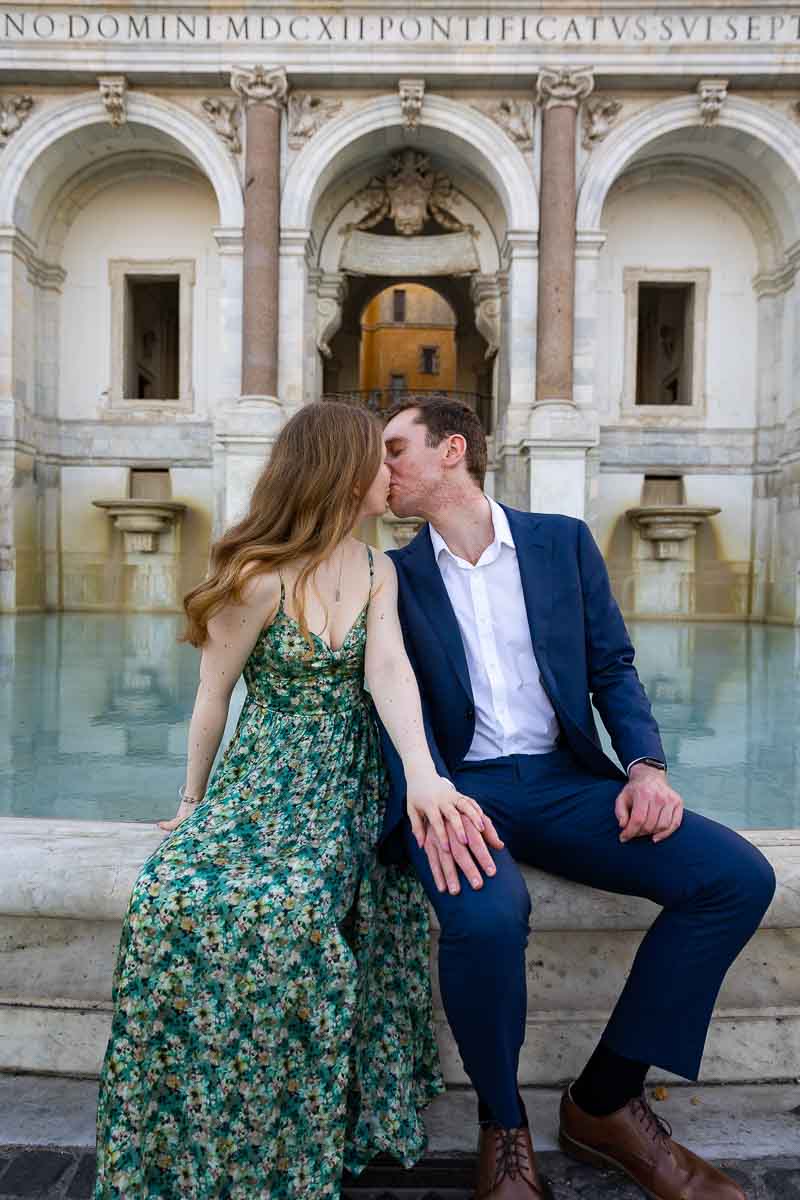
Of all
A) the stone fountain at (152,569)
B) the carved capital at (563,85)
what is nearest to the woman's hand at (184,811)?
the stone fountain at (152,569)

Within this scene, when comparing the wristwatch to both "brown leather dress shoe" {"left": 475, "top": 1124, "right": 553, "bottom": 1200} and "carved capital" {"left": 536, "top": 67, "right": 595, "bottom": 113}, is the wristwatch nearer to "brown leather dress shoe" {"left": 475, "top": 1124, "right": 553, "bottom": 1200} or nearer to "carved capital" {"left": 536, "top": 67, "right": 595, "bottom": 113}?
"brown leather dress shoe" {"left": 475, "top": 1124, "right": 553, "bottom": 1200}

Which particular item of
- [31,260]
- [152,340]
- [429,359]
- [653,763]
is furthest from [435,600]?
[429,359]

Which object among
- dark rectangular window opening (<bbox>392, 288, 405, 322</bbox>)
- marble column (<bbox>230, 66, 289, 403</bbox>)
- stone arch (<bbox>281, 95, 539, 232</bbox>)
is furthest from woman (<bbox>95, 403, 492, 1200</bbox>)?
dark rectangular window opening (<bbox>392, 288, 405, 322</bbox>)

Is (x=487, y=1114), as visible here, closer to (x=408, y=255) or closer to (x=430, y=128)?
(x=430, y=128)

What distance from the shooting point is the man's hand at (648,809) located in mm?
1806

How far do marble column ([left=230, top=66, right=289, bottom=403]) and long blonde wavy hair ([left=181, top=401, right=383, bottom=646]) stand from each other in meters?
11.1

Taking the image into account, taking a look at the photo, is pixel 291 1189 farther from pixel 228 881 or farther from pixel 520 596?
pixel 520 596

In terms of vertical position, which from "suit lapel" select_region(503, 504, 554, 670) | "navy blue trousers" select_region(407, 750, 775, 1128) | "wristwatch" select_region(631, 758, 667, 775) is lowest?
"navy blue trousers" select_region(407, 750, 775, 1128)

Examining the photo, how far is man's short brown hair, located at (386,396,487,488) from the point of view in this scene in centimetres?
229

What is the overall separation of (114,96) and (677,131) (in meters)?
8.66

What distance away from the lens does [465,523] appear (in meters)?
2.28

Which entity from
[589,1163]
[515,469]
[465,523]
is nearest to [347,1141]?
[589,1163]

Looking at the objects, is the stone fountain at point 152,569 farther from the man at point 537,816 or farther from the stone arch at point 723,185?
the man at point 537,816

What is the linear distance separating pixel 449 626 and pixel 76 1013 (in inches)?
49.6
